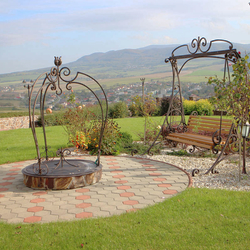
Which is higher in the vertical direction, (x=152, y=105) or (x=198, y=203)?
(x=152, y=105)

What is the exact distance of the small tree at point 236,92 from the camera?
4.44m

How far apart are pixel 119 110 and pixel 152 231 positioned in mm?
16432

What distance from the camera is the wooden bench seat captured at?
5.68 metres

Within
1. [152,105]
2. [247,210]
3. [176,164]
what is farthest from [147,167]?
[152,105]

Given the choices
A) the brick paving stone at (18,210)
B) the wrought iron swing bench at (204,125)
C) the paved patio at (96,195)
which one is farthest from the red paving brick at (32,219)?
the wrought iron swing bench at (204,125)

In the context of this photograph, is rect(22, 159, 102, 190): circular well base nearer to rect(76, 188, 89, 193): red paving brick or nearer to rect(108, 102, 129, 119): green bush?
rect(76, 188, 89, 193): red paving brick

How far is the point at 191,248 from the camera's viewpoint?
2.49m

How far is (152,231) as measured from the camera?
110 inches

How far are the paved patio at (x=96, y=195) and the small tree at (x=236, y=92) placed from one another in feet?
4.74

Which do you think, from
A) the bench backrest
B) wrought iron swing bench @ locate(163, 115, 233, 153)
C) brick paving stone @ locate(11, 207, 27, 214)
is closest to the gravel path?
wrought iron swing bench @ locate(163, 115, 233, 153)

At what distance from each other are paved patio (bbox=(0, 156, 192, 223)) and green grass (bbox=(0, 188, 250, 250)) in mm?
274

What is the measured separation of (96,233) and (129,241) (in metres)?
0.37

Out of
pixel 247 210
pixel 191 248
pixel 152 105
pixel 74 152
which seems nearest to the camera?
pixel 191 248

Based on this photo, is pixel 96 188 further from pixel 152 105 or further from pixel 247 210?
pixel 152 105
